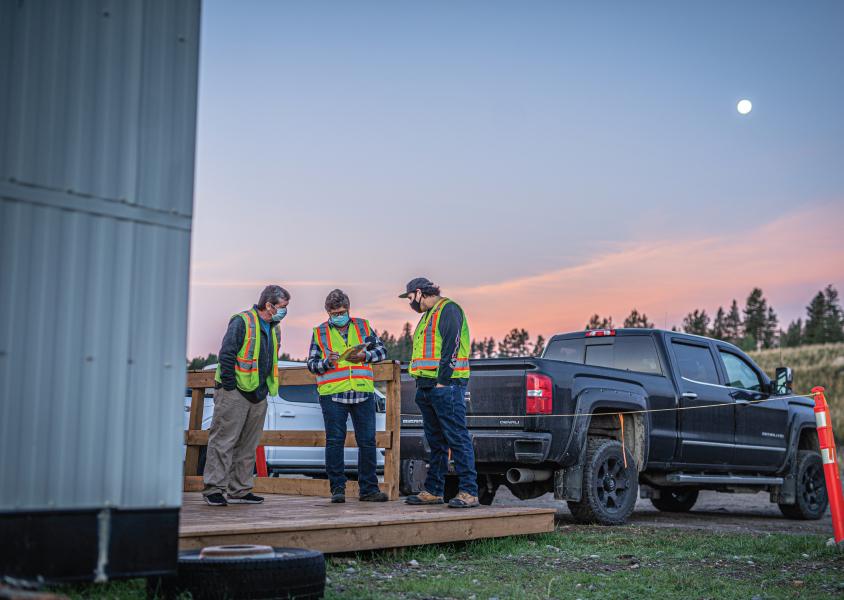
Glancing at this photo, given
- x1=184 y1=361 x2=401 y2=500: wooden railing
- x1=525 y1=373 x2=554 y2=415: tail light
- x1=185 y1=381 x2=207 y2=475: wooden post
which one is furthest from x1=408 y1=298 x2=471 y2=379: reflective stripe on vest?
x1=185 y1=381 x2=207 y2=475: wooden post

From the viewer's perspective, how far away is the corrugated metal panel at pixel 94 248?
3.80 metres

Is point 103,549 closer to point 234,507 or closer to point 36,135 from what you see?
point 36,135

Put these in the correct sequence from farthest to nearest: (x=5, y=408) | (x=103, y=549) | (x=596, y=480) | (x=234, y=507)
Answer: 1. (x=596, y=480)
2. (x=234, y=507)
3. (x=103, y=549)
4. (x=5, y=408)

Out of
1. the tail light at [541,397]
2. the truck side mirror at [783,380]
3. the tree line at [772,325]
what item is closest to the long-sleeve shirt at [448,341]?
the tail light at [541,397]

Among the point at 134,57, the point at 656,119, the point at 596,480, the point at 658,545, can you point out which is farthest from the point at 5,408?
the point at 656,119

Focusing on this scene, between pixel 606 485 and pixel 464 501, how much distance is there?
220cm

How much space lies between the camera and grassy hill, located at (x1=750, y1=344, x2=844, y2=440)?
29.7 meters

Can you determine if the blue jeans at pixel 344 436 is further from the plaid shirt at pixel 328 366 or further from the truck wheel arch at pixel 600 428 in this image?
the truck wheel arch at pixel 600 428

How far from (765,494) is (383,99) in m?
11.1

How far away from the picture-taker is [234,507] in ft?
26.8

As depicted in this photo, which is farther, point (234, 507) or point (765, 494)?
point (765, 494)

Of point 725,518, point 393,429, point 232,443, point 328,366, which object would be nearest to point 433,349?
point 328,366

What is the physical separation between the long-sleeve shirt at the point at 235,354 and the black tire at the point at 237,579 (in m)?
3.36

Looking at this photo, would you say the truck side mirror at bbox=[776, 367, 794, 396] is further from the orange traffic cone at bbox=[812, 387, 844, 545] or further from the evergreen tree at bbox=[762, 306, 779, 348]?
the evergreen tree at bbox=[762, 306, 779, 348]
